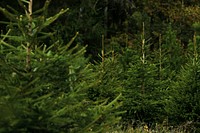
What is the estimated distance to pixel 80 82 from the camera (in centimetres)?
529

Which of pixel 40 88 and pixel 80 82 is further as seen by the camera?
pixel 80 82

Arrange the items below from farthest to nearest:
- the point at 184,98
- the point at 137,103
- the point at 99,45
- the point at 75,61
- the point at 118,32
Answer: the point at 118,32 → the point at 99,45 → the point at 137,103 → the point at 184,98 → the point at 75,61

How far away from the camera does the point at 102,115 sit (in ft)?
15.1

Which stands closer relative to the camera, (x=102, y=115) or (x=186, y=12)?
(x=102, y=115)

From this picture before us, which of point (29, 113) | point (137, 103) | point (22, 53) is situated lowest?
point (137, 103)

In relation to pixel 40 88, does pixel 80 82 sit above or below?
below

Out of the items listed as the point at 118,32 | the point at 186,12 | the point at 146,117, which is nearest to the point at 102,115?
the point at 146,117

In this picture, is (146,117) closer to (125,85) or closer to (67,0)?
(125,85)

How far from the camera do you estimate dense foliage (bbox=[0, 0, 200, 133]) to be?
412 centimetres

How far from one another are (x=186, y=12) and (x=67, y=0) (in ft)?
32.3

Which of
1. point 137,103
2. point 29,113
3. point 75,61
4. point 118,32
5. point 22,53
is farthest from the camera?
point 118,32

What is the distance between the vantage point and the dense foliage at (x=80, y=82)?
4121 millimetres

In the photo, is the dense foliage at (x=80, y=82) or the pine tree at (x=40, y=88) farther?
the dense foliage at (x=80, y=82)

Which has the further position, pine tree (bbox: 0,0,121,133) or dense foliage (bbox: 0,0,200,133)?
dense foliage (bbox: 0,0,200,133)
